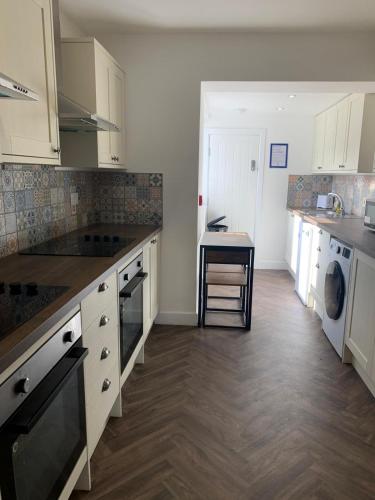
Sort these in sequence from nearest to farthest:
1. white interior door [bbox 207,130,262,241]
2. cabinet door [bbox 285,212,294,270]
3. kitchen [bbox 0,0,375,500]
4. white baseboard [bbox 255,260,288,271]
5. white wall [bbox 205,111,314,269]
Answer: kitchen [bbox 0,0,375,500] → cabinet door [bbox 285,212,294,270] → white wall [bbox 205,111,314,269] → white interior door [bbox 207,130,262,241] → white baseboard [bbox 255,260,288,271]

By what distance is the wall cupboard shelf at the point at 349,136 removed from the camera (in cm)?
340

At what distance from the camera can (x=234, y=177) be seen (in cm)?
533

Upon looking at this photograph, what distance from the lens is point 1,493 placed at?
0.88 metres

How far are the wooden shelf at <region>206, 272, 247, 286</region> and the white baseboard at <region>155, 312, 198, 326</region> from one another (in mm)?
362

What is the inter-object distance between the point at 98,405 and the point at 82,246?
909 mm

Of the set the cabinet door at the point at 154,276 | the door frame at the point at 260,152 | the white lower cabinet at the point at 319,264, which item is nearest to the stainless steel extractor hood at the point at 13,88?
the cabinet door at the point at 154,276

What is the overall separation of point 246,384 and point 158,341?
866 millimetres

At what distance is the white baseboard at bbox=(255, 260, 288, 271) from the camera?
214 inches

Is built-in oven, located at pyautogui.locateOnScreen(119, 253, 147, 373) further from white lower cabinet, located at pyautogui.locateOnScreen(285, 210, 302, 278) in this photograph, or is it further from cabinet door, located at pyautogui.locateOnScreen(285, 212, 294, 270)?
cabinet door, located at pyautogui.locateOnScreen(285, 212, 294, 270)

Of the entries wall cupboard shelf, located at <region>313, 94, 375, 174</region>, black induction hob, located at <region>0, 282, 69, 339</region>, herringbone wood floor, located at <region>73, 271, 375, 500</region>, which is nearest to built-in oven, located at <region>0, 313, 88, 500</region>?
black induction hob, located at <region>0, 282, 69, 339</region>

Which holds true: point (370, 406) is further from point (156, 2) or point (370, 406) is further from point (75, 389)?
point (156, 2)

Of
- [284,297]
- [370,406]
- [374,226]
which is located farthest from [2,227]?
[284,297]

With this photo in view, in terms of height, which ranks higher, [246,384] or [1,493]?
[1,493]

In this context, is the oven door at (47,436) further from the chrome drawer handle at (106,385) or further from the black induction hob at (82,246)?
the black induction hob at (82,246)
